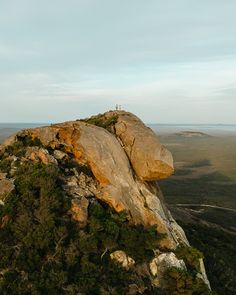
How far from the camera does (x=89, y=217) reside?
73.6 ft

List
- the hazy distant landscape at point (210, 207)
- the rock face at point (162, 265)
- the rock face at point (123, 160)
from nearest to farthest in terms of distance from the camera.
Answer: the rock face at point (162, 265), the rock face at point (123, 160), the hazy distant landscape at point (210, 207)

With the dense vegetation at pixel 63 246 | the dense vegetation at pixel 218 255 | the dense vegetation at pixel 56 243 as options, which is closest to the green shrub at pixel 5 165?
the dense vegetation at pixel 63 246

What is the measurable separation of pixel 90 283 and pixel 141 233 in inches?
222

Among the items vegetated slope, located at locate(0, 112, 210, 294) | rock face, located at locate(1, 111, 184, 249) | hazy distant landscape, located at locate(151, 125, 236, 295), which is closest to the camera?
vegetated slope, located at locate(0, 112, 210, 294)

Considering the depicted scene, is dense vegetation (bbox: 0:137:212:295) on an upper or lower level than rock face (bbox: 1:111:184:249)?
lower

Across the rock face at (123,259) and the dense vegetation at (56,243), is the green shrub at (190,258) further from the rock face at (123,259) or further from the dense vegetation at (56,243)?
the rock face at (123,259)

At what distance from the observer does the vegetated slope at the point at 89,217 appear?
62.6 ft

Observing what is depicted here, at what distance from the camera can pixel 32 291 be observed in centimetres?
1711

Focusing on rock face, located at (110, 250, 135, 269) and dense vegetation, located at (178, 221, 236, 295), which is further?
dense vegetation, located at (178, 221, 236, 295)

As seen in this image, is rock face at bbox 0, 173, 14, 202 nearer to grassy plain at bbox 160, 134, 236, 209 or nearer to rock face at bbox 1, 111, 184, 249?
rock face at bbox 1, 111, 184, 249

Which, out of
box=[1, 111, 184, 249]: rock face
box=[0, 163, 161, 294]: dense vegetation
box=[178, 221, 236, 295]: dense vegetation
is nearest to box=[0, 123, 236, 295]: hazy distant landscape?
box=[178, 221, 236, 295]: dense vegetation

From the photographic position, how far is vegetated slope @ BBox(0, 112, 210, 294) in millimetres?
19078

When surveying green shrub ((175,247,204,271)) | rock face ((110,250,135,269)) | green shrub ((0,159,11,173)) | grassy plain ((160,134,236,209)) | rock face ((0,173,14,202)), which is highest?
green shrub ((0,159,11,173))

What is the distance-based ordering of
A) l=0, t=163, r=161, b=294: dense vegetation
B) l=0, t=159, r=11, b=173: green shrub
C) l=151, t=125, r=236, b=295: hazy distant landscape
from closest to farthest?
1. l=0, t=163, r=161, b=294: dense vegetation
2. l=0, t=159, r=11, b=173: green shrub
3. l=151, t=125, r=236, b=295: hazy distant landscape
